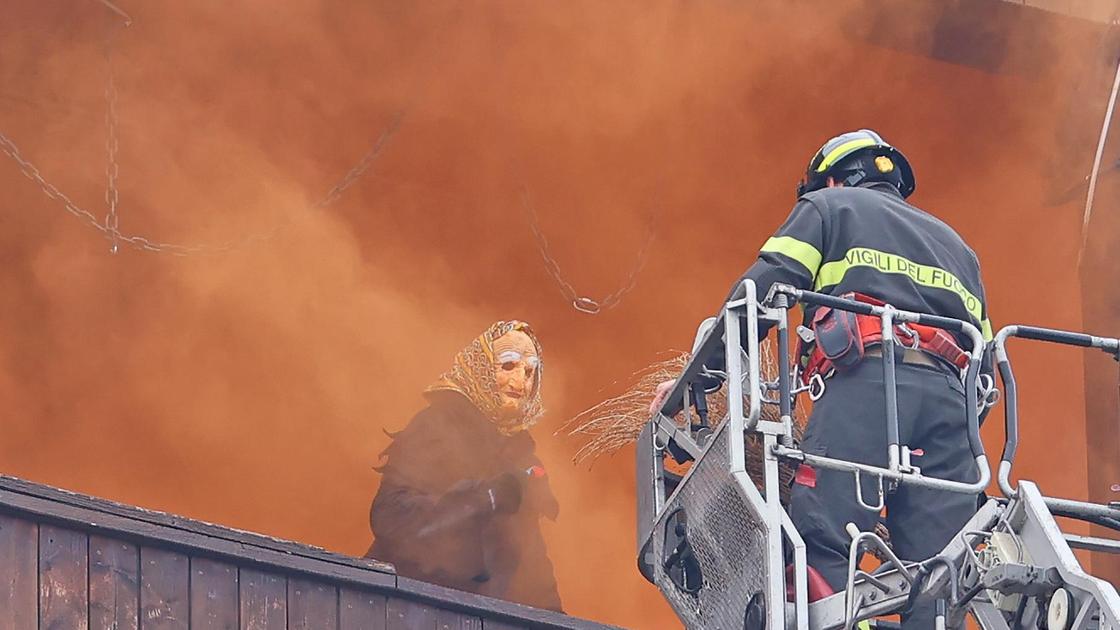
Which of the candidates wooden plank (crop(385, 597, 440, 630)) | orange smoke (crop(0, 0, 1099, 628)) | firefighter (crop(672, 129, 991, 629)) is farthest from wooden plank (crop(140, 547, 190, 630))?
orange smoke (crop(0, 0, 1099, 628))

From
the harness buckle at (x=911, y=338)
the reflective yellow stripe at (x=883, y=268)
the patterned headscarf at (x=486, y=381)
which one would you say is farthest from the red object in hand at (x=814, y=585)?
the patterned headscarf at (x=486, y=381)

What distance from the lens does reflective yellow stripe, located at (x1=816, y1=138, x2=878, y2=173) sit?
590cm

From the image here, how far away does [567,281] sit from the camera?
36.8 feet

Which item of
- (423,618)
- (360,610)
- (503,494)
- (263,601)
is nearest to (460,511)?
(503,494)

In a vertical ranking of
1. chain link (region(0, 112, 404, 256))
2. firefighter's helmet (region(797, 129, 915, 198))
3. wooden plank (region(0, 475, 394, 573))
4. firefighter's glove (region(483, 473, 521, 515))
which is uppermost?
chain link (region(0, 112, 404, 256))

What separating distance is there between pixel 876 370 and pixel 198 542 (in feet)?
6.53

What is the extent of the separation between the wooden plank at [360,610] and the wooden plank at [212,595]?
407 millimetres

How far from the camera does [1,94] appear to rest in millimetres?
9820

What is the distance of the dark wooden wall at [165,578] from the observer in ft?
18.8

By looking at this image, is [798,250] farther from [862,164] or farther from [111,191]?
[111,191]

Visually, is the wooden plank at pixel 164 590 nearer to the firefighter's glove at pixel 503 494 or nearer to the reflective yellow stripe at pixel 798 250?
the reflective yellow stripe at pixel 798 250

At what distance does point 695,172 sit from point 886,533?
234 inches

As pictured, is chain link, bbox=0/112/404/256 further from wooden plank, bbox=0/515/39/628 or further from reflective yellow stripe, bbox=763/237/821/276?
reflective yellow stripe, bbox=763/237/821/276

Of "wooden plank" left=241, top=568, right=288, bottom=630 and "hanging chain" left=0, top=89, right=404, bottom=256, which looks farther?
"hanging chain" left=0, top=89, right=404, bottom=256
